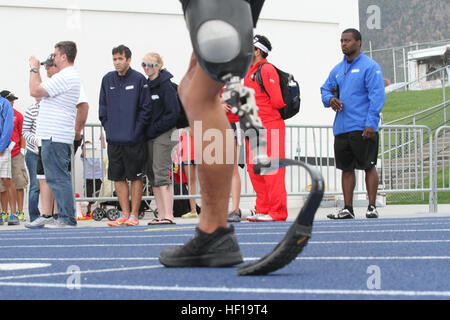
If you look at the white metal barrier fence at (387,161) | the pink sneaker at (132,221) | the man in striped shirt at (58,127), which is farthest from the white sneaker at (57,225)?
the white metal barrier fence at (387,161)

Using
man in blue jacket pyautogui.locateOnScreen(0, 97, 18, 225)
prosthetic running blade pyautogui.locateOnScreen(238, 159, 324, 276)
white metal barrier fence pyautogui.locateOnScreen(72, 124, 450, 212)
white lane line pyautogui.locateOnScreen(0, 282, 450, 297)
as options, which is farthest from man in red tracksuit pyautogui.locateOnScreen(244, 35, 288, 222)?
white lane line pyautogui.locateOnScreen(0, 282, 450, 297)

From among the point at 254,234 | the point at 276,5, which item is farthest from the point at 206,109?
the point at 276,5

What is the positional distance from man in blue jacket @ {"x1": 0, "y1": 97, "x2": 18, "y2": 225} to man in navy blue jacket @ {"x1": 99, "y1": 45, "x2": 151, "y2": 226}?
2.08 m

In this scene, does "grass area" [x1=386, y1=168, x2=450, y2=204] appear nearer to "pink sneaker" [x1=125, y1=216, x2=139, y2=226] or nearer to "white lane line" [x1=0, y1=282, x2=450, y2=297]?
"pink sneaker" [x1=125, y1=216, x2=139, y2=226]

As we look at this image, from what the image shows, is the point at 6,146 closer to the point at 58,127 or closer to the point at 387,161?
the point at 58,127

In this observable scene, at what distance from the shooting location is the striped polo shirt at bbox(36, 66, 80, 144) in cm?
693

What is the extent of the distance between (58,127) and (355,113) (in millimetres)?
2888

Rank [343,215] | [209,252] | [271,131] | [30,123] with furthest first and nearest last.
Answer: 1. [30,123]
2. [343,215]
3. [271,131]
4. [209,252]

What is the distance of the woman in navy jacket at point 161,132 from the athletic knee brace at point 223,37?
460cm

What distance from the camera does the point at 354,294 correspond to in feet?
6.05

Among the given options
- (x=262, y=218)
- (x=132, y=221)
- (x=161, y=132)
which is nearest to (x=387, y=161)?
(x=262, y=218)

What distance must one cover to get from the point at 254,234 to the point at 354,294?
2.66 m

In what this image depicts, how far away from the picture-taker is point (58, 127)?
696 cm

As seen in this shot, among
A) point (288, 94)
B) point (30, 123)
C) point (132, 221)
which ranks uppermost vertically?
point (288, 94)
